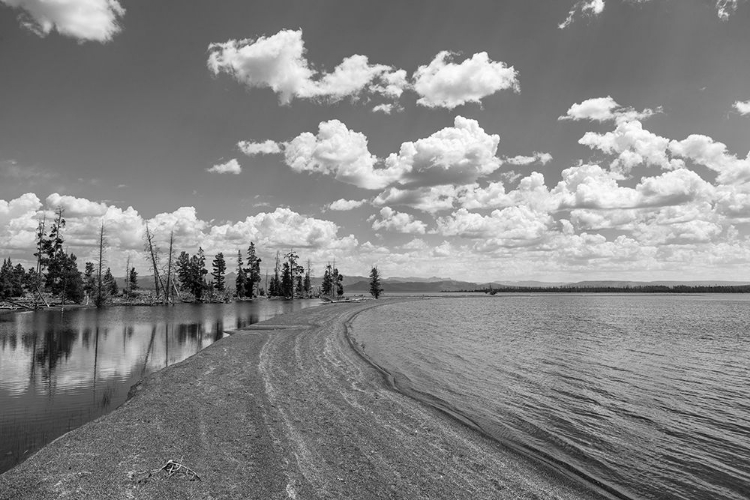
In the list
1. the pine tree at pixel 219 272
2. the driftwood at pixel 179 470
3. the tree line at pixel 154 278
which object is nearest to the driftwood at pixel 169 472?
the driftwood at pixel 179 470

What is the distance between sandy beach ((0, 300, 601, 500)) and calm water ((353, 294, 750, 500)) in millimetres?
1802

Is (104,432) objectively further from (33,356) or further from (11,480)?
(33,356)

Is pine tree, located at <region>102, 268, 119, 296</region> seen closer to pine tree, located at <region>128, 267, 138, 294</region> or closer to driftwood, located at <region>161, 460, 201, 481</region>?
pine tree, located at <region>128, 267, 138, 294</region>

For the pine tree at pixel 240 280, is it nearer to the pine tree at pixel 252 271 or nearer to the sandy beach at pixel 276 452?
the pine tree at pixel 252 271

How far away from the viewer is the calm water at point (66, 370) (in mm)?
11828

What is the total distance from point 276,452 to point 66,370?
16.1 metres

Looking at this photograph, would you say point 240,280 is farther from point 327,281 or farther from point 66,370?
point 66,370

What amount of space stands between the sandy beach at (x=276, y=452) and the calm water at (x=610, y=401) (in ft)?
5.91

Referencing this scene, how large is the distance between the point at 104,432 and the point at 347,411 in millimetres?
6960

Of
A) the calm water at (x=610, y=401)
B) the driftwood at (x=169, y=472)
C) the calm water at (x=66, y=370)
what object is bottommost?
the calm water at (x=610, y=401)

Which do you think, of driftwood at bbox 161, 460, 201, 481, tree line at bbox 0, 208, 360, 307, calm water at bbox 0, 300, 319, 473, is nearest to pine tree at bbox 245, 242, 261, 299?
tree line at bbox 0, 208, 360, 307

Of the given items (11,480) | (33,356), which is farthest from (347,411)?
(33,356)

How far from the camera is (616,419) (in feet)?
45.2

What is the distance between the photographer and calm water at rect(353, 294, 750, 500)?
10008 millimetres
